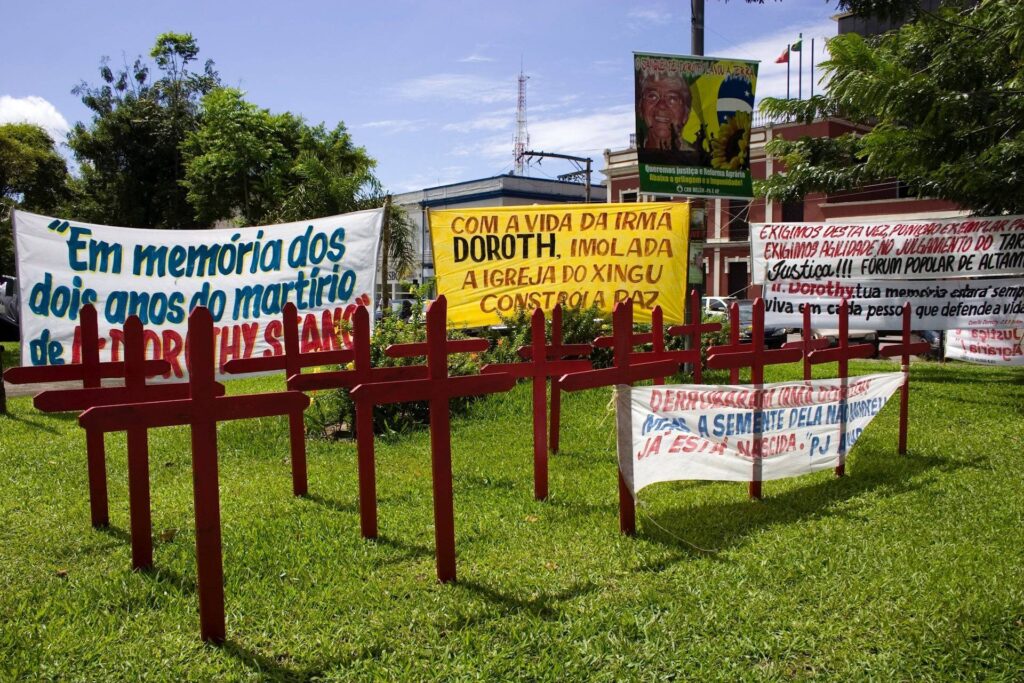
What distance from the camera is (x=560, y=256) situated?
9961 mm

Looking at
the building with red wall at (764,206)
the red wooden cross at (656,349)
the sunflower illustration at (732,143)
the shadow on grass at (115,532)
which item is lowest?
the shadow on grass at (115,532)

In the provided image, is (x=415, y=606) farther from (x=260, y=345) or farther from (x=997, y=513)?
(x=997, y=513)

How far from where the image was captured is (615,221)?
10.0m

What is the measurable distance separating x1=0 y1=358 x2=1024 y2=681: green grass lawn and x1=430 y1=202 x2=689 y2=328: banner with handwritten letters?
319 cm

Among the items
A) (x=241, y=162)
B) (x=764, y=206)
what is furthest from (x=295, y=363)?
(x=764, y=206)

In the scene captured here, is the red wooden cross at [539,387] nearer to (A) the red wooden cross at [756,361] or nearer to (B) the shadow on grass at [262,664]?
(A) the red wooden cross at [756,361]

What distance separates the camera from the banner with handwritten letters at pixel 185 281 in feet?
19.7

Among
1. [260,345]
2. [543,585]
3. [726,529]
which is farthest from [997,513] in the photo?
[260,345]

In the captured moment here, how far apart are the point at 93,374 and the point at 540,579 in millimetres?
2976

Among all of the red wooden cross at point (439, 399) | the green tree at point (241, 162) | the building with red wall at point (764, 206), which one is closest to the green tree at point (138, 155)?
the green tree at point (241, 162)

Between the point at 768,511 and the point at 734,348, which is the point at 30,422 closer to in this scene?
the point at 734,348

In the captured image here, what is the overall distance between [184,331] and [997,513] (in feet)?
19.3

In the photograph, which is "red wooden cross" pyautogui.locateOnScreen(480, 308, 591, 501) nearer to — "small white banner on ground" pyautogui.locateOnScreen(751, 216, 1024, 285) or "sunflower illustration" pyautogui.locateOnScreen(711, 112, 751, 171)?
"small white banner on ground" pyautogui.locateOnScreen(751, 216, 1024, 285)

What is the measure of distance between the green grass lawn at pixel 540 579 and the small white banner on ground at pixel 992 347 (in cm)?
411
